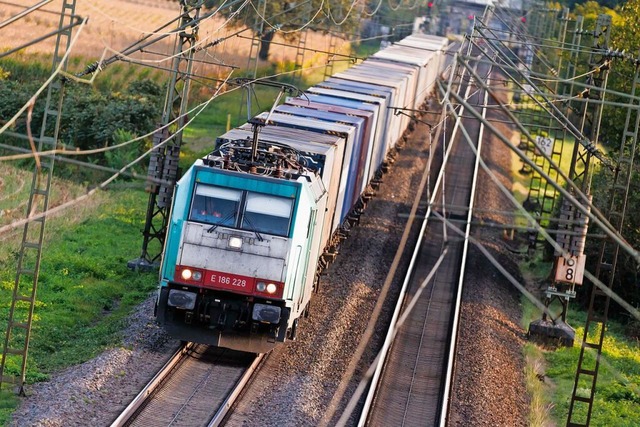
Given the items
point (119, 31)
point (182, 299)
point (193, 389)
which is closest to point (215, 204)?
point (182, 299)

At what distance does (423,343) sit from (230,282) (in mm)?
6139

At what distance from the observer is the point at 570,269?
22109 mm

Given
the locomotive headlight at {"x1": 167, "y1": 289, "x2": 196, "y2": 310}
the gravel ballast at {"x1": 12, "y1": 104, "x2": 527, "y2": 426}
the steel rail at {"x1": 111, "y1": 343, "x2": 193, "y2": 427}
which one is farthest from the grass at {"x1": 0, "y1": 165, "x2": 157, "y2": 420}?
the locomotive headlight at {"x1": 167, "y1": 289, "x2": 196, "y2": 310}

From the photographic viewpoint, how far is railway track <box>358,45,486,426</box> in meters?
16.9

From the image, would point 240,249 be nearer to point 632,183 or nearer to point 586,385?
point 586,385

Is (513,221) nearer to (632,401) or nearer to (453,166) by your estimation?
(453,166)

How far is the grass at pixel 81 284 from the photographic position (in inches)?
691

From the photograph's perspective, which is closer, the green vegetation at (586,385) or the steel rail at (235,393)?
the steel rail at (235,393)

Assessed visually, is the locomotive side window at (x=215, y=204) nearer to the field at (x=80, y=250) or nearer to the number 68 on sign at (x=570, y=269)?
the field at (x=80, y=250)

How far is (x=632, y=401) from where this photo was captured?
65.5 feet

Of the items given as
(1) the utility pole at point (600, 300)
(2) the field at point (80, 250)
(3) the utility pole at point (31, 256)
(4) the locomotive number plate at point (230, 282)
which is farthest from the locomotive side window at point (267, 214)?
(1) the utility pole at point (600, 300)

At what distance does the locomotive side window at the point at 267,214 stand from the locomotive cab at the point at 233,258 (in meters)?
0.02

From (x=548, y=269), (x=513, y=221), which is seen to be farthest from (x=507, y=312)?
(x=513, y=221)

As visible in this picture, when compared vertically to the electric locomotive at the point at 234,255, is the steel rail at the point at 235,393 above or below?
below
